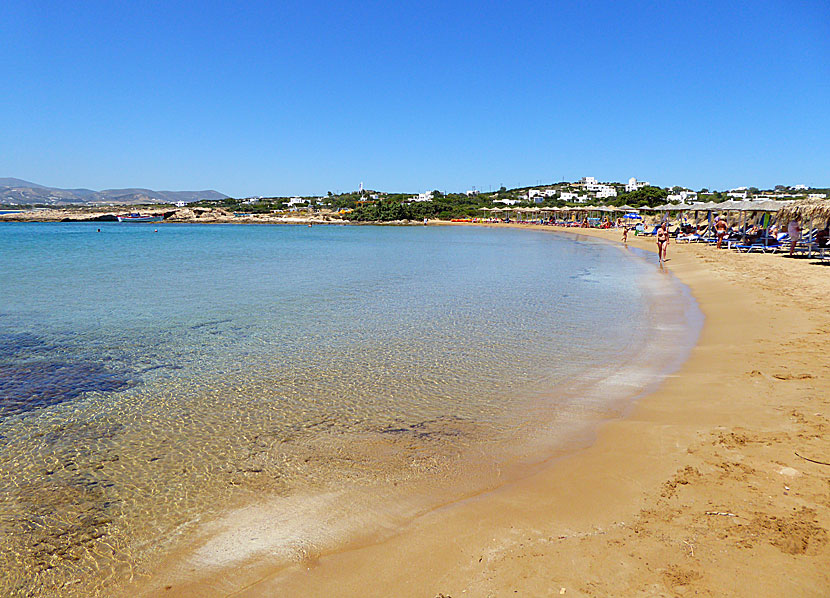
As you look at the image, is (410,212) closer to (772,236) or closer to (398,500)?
(772,236)

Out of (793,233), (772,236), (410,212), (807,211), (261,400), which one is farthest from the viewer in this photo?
(410,212)

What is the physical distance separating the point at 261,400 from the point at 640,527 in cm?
414

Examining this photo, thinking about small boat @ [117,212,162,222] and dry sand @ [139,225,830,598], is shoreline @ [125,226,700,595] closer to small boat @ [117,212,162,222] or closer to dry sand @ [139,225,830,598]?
dry sand @ [139,225,830,598]

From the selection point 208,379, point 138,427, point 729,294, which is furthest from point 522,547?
point 729,294

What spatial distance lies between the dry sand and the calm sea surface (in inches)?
15.3

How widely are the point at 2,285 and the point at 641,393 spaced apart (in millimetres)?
18935

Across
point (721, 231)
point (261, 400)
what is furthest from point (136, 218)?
point (261, 400)

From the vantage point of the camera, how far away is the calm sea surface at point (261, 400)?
365cm

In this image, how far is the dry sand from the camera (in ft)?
8.84

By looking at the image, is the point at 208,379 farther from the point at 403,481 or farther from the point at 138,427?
the point at 403,481

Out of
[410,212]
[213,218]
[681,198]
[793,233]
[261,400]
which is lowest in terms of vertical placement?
[261,400]

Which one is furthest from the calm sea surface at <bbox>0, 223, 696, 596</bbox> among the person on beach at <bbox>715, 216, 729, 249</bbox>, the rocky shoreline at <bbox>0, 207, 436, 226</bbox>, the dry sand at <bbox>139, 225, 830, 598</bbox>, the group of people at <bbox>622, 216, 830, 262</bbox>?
the rocky shoreline at <bbox>0, 207, 436, 226</bbox>

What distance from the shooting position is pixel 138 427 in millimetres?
5137

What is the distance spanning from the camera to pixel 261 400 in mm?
5875
